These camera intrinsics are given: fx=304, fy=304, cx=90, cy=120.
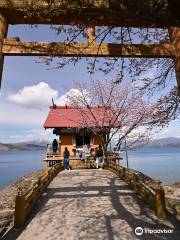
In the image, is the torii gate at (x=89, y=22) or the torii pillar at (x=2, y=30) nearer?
the torii gate at (x=89, y=22)

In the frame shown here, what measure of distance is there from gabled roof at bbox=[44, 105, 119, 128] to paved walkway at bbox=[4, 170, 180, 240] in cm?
1809

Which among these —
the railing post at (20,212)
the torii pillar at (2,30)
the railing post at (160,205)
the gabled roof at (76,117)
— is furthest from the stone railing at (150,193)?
the gabled roof at (76,117)

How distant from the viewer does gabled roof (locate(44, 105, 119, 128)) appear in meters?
31.4

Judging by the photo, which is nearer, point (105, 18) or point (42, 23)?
point (105, 18)

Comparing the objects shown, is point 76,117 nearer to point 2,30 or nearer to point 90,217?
point 90,217

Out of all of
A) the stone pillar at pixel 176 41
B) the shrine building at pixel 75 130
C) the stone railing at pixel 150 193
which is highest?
the shrine building at pixel 75 130

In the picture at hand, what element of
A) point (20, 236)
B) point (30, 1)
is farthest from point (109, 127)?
point (30, 1)

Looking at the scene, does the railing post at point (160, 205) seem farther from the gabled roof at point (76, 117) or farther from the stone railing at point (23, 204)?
the gabled roof at point (76, 117)

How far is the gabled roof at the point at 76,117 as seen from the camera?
31438 millimetres

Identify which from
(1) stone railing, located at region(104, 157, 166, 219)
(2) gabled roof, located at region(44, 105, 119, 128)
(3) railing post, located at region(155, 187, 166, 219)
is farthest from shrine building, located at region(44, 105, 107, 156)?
(3) railing post, located at region(155, 187, 166, 219)

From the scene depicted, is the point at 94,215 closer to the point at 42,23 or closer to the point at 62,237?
the point at 62,237

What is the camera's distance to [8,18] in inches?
250

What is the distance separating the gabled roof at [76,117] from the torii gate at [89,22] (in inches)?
931

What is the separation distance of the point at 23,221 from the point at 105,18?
626 centimetres
